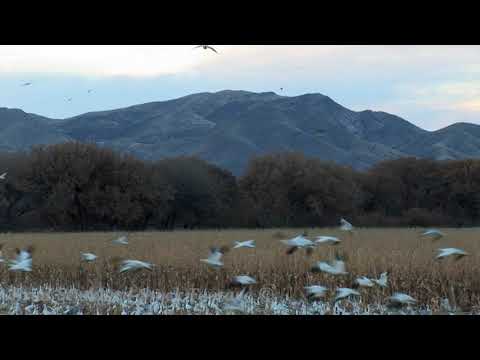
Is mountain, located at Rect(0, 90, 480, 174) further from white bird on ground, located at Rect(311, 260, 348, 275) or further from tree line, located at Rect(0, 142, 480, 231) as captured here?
white bird on ground, located at Rect(311, 260, 348, 275)

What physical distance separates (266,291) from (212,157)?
135m

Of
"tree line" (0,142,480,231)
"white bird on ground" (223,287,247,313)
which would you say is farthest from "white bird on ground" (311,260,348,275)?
"tree line" (0,142,480,231)

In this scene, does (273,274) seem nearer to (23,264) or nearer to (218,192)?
(23,264)

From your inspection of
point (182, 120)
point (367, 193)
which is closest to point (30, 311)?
point (367, 193)

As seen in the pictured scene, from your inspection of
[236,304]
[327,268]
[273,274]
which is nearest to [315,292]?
[327,268]

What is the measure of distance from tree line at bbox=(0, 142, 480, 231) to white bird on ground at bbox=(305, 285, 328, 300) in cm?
2834

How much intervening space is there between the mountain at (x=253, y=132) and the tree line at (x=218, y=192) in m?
80.6

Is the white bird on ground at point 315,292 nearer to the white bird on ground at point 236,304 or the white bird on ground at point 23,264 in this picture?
the white bird on ground at point 236,304

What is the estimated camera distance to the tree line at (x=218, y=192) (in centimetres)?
3762

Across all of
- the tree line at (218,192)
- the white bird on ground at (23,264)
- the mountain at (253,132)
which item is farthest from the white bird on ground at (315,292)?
the mountain at (253,132)

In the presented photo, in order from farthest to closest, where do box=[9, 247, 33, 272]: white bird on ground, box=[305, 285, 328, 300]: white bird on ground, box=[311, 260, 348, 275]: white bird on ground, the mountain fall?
1. the mountain
2. box=[9, 247, 33, 272]: white bird on ground
3. box=[311, 260, 348, 275]: white bird on ground
4. box=[305, 285, 328, 300]: white bird on ground

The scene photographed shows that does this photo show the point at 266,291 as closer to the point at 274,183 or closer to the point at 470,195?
the point at 274,183

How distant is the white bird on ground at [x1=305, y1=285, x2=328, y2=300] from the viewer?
8.65 meters
